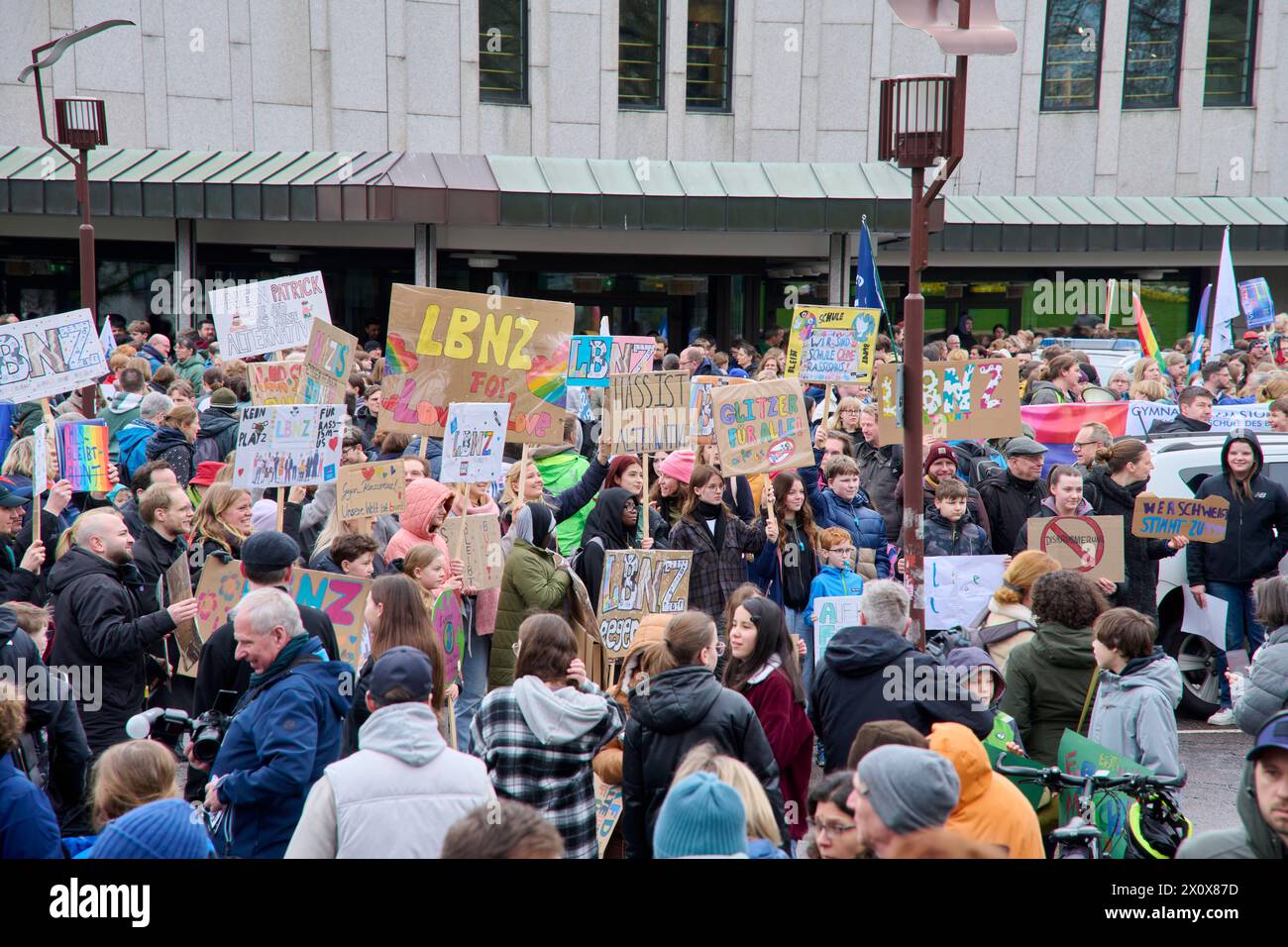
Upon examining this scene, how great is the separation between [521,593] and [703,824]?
3914 millimetres

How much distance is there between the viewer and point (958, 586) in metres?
7.93

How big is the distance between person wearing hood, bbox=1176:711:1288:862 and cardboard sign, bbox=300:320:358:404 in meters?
7.23

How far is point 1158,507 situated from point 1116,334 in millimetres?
15878

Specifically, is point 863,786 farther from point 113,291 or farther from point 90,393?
point 113,291

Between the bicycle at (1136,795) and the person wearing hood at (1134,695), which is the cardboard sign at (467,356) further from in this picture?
the bicycle at (1136,795)

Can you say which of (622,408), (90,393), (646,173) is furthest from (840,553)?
(646,173)

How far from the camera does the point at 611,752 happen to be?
5.47 metres

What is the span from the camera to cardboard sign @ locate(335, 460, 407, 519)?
7652mm

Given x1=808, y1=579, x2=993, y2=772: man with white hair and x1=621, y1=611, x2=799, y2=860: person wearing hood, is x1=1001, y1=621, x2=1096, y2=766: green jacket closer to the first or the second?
x1=808, y1=579, x2=993, y2=772: man with white hair

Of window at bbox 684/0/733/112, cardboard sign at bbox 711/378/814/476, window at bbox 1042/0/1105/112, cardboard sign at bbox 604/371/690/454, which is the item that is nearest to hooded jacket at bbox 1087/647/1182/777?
cardboard sign at bbox 711/378/814/476

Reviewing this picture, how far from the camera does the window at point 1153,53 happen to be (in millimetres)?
24297

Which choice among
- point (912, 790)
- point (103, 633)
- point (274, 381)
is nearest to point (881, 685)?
point (912, 790)

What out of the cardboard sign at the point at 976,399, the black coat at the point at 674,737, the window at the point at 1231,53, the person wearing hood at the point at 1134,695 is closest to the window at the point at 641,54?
the window at the point at 1231,53
